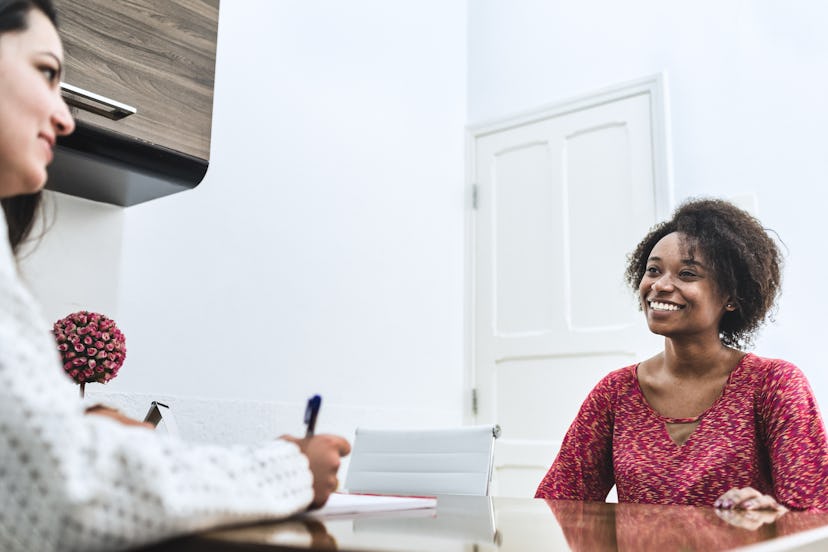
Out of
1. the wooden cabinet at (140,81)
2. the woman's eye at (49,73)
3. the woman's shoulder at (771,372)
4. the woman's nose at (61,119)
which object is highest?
the wooden cabinet at (140,81)

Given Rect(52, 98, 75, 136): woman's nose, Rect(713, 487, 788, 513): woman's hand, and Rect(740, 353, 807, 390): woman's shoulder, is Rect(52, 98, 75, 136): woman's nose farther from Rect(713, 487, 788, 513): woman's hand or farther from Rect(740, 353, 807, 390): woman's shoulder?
Rect(740, 353, 807, 390): woman's shoulder

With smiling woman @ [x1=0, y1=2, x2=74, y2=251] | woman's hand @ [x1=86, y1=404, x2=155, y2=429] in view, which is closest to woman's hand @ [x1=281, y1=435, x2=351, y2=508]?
woman's hand @ [x1=86, y1=404, x2=155, y2=429]

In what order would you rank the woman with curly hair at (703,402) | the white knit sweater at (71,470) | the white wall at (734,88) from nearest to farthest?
the white knit sweater at (71,470), the woman with curly hair at (703,402), the white wall at (734,88)

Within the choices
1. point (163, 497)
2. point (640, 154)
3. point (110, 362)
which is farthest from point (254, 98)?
point (163, 497)

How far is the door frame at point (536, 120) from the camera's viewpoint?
3.40m

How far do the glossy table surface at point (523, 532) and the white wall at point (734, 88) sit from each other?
2.16 m

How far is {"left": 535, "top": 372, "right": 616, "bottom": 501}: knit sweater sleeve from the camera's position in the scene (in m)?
1.86

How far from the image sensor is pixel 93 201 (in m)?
2.39

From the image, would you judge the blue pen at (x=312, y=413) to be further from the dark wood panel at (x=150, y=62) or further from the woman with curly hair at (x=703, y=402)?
the dark wood panel at (x=150, y=62)

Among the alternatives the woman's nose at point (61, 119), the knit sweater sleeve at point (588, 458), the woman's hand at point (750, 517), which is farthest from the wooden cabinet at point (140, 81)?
the woman's hand at point (750, 517)

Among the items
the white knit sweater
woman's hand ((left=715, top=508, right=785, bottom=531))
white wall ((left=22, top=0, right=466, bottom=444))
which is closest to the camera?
the white knit sweater

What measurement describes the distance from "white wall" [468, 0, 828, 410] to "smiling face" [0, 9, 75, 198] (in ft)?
9.32

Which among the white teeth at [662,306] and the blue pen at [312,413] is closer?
the blue pen at [312,413]

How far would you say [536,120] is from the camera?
3.83 metres
